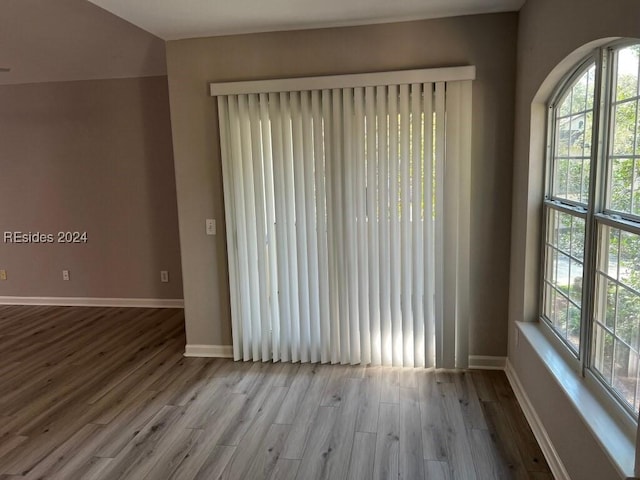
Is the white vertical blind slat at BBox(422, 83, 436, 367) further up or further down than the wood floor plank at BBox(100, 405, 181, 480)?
further up

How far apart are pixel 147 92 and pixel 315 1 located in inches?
108

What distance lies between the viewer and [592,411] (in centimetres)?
196

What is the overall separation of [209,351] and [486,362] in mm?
2209

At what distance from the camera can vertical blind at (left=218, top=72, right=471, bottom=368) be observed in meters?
3.36

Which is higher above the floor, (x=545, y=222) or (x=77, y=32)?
(x=77, y=32)

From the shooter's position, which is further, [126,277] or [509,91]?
[126,277]

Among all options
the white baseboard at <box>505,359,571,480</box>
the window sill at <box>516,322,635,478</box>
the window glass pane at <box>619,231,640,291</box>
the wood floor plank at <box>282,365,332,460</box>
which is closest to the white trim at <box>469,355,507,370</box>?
the white baseboard at <box>505,359,571,480</box>

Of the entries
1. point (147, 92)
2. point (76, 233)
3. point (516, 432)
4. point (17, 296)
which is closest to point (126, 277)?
point (76, 233)

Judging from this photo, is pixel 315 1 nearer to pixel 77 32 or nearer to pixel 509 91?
pixel 509 91

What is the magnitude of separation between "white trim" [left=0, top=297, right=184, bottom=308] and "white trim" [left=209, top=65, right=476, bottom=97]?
8.76 ft

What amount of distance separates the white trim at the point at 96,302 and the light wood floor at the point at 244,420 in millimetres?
1207

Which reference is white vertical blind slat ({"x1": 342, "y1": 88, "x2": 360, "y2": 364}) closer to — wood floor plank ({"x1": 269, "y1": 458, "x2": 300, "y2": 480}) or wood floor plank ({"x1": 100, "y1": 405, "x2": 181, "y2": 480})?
wood floor plank ({"x1": 269, "y1": 458, "x2": 300, "y2": 480})

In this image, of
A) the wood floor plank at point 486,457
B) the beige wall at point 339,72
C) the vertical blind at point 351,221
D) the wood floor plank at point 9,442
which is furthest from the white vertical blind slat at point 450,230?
the wood floor plank at point 9,442

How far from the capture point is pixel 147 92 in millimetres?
4996
